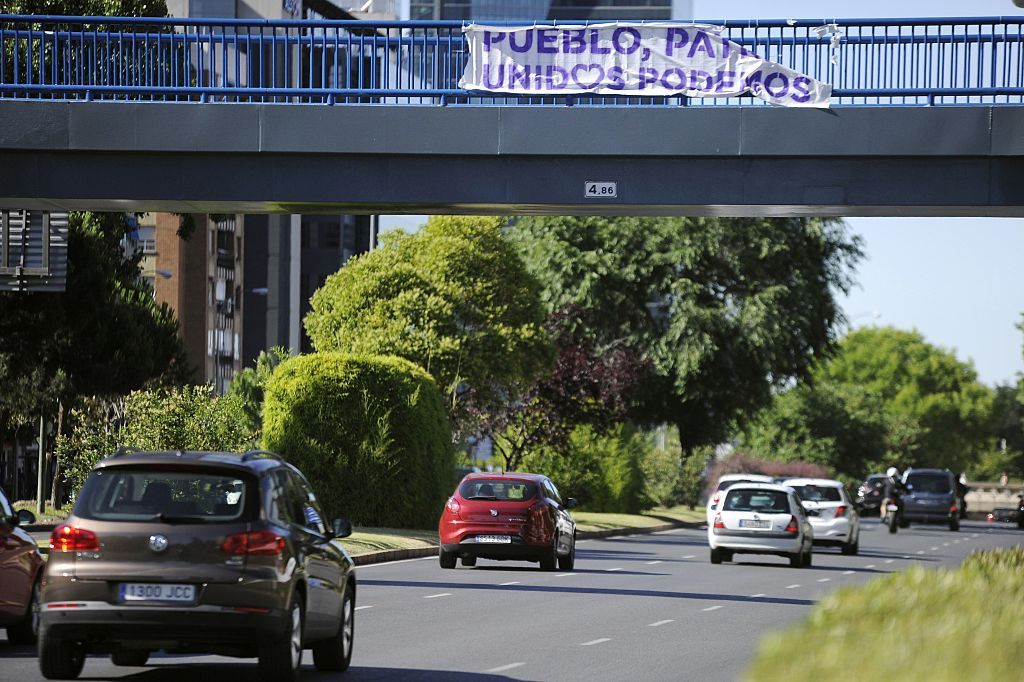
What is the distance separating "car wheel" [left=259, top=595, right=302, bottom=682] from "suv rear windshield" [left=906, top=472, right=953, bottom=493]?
162 ft

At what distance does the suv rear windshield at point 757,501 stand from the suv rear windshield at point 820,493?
633 centimetres

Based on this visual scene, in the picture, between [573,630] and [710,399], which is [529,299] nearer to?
[710,399]

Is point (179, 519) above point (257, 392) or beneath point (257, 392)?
above

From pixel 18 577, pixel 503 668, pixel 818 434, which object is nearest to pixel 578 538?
pixel 18 577

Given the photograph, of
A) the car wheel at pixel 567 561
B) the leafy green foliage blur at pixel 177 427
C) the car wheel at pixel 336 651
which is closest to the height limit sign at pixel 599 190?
the car wheel at pixel 567 561

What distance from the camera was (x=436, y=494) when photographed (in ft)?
128

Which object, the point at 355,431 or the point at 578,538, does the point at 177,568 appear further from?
the point at 578,538

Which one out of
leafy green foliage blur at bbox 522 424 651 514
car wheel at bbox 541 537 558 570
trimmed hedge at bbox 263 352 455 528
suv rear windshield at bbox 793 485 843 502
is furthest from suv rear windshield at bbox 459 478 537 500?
leafy green foliage blur at bbox 522 424 651 514

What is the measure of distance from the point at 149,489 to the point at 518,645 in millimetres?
4903

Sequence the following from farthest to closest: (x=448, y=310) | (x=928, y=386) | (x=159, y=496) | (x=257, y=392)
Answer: (x=928, y=386)
(x=448, y=310)
(x=257, y=392)
(x=159, y=496)

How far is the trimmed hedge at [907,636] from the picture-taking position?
21.3 feet

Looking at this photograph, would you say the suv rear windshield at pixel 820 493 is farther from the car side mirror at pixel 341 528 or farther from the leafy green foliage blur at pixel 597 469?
the car side mirror at pixel 341 528

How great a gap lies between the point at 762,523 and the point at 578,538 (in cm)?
1283

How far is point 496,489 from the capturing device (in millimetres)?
29969
